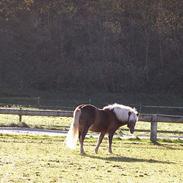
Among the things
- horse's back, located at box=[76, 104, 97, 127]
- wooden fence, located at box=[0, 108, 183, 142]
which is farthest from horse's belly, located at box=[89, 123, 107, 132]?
wooden fence, located at box=[0, 108, 183, 142]

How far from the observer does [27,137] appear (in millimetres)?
19891

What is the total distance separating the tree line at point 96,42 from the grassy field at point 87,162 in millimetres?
33335

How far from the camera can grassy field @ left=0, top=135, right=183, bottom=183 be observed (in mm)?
10805

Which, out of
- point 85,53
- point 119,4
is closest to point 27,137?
point 85,53

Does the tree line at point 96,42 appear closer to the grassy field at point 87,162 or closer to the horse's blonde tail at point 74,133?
the grassy field at point 87,162

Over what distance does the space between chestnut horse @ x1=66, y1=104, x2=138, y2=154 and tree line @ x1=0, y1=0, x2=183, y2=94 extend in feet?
113

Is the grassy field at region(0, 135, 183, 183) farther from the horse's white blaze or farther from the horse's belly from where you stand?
the horse's white blaze

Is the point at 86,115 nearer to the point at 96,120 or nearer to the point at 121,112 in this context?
the point at 96,120

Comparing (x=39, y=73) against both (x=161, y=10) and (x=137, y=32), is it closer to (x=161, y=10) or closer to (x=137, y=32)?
(x=137, y=32)

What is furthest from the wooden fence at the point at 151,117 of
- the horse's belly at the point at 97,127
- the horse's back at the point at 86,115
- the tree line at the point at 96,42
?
the tree line at the point at 96,42

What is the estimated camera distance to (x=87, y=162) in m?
13.5

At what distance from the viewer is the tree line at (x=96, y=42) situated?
173 feet

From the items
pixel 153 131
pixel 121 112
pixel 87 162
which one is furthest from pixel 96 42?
pixel 87 162

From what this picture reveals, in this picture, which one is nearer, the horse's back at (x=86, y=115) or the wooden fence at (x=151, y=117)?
the horse's back at (x=86, y=115)
